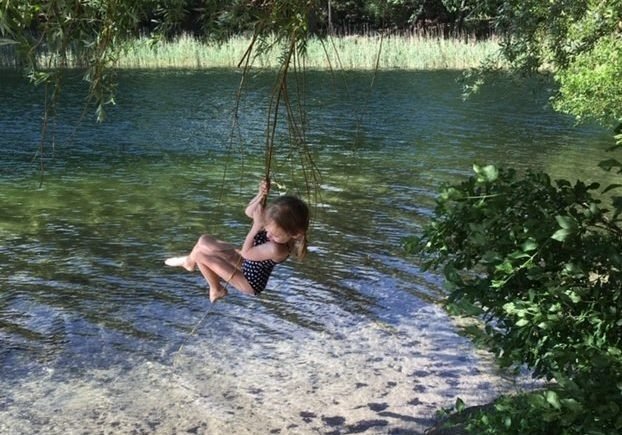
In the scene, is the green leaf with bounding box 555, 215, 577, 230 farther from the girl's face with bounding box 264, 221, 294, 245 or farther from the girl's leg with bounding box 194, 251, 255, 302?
the girl's leg with bounding box 194, 251, 255, 302

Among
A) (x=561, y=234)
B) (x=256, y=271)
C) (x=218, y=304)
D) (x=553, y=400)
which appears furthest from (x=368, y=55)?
(x=553, y=400)

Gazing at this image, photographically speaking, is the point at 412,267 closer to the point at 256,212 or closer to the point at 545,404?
the point at 256,212

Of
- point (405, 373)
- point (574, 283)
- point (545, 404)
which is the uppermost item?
point (574, 283)

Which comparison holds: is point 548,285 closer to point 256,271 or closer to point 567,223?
point 567,223

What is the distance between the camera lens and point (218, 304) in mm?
8141

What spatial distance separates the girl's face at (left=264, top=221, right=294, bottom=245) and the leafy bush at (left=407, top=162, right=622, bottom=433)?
0.90 meters

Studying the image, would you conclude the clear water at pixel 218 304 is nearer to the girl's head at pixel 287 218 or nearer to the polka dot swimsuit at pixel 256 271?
the girl's head at pixel 287 218

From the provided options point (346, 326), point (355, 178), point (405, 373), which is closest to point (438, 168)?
point (355, 178)

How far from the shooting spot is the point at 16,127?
18.5 metres

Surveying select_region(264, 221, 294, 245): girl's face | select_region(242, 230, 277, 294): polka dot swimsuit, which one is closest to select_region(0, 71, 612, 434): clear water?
select_region(264, 221, 294, 245): girl's face

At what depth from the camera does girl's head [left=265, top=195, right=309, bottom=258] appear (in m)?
3.74

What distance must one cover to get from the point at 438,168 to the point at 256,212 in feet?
37.7

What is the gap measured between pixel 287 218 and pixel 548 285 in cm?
141

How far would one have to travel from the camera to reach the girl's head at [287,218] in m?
3.74
